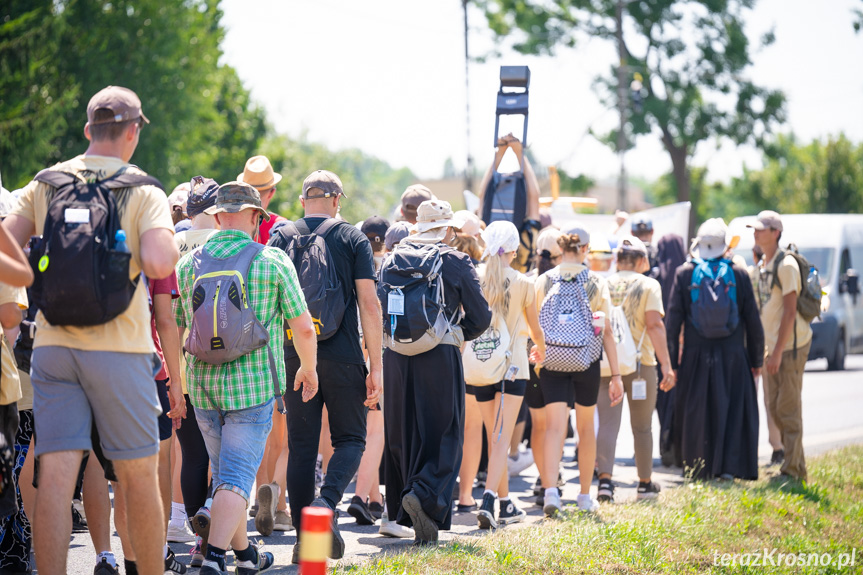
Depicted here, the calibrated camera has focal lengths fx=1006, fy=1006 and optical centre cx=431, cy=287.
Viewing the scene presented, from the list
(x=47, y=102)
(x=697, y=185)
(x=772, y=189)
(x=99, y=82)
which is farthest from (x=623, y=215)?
(x=772, y=189)

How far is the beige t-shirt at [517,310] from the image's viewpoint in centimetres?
712

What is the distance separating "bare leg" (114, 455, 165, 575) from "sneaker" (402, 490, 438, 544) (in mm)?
2033


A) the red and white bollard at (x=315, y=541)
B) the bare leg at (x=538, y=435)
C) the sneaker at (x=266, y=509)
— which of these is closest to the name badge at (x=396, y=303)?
the sneaker at (x=266, y=509)

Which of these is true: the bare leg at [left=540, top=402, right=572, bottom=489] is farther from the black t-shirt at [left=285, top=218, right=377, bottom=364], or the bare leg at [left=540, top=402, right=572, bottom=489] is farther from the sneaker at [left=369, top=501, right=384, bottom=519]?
the black t-shirt at [left=285, top=218, right=377, bottom=364]

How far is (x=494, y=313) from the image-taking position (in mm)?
7160

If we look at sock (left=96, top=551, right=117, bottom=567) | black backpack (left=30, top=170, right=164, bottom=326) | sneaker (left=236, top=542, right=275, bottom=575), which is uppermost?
black backpack (left=30, top=170, right=164, bottom=326)

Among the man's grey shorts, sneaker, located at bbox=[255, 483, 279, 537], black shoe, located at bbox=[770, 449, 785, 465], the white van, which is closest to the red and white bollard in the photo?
the man's grey shorts

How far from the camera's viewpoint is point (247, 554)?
533 cm

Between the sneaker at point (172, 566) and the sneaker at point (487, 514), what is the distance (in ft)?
7.11

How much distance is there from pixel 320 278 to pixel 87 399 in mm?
1829

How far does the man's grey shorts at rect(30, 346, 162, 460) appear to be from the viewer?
404 cm

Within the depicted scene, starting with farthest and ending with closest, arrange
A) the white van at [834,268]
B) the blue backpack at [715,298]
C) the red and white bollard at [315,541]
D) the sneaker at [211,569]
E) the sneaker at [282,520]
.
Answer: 1. the white van at [834,268]
2. the blue backpack at [715,298]
3. the sneaker at [282,520]
4. the sneaker at [211,569]
5. the red and white bollard at [315,541]

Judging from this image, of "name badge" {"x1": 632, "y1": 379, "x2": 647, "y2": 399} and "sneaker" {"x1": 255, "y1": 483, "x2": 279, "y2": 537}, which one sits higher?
"name badge" {"x1": 632, "y1": 379, "x2": 647, "y2": 399}

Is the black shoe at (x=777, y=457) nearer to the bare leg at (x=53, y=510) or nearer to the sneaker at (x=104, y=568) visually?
the sneaker at (x=104, y=568)
